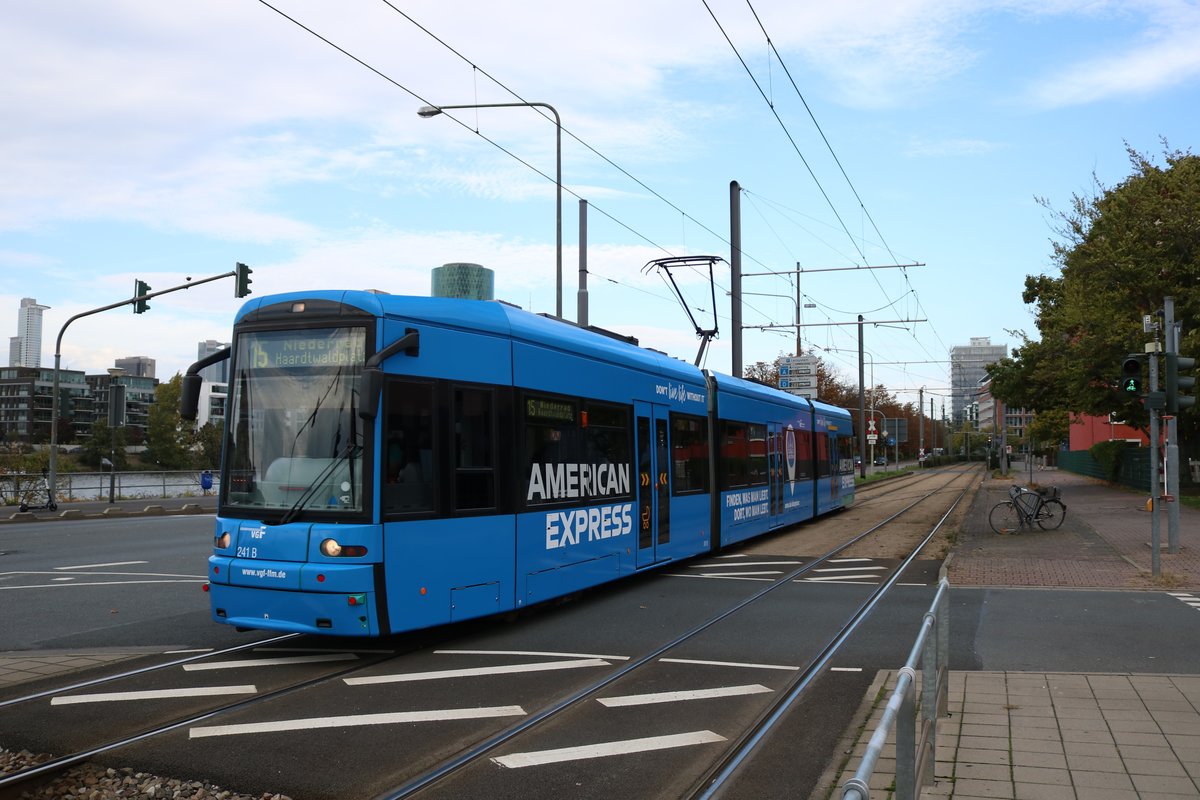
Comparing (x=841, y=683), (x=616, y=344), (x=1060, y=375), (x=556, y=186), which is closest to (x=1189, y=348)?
(x=1060, y=375)

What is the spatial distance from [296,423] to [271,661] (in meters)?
1.97

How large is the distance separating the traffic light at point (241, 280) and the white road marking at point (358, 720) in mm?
20432

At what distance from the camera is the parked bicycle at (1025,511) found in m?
20.0

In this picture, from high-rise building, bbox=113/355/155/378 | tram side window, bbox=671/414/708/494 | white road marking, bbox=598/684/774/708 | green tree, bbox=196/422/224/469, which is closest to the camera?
white road marking, bbox=598/684/774/708

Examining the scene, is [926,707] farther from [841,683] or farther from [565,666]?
[565,666]

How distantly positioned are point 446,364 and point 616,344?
414 cm

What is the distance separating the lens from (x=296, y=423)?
8.22m

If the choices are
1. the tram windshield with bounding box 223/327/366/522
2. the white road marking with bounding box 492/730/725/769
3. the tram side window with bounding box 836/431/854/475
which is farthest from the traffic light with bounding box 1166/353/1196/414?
the tram side window with bounding box 836/431/854/475

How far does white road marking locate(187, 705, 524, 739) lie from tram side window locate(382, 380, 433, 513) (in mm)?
2007

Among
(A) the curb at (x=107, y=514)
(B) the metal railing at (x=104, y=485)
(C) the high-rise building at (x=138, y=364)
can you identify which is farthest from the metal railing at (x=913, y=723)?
(C) the high-rise building at (x=138, y=364)

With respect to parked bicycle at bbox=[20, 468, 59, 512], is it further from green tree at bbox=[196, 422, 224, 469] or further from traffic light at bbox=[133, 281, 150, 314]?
green tree at bbox=[196, 422, 224, 469]

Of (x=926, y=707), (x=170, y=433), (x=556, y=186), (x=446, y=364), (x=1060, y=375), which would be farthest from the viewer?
(x=170, y=433)

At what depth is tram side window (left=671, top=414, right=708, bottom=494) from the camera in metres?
13.8

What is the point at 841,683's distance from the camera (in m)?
7.38
